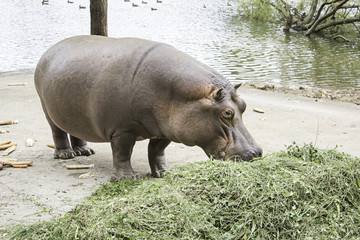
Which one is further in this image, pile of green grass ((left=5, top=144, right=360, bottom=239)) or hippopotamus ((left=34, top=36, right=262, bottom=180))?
hippopotamus ((left=34, top=36, right=262, bottom=180))

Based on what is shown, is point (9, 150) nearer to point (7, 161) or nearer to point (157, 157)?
point (7, 161)

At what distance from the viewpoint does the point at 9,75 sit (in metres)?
10.7

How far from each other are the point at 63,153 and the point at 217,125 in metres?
2.13

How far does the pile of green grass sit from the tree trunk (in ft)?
15.4

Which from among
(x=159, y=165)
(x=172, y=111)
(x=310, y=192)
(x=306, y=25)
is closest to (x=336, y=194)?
(x=310, y=192)

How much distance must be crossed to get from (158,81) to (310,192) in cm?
172

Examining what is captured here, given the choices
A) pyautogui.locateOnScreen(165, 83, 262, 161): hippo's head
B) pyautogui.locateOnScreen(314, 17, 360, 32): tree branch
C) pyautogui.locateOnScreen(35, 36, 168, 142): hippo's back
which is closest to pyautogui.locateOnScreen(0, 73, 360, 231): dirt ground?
pyautogui.locateOnScreen(35, 36, 168, 142): hippo's back

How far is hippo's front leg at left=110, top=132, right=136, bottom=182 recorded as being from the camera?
4.59m

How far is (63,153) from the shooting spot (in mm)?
5516

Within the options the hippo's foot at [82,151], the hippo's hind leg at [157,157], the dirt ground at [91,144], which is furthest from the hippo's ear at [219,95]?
the hippo's foot at [82,151]

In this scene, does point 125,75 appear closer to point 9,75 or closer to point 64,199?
point 64,199

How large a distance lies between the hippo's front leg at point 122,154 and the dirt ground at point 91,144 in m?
0.23

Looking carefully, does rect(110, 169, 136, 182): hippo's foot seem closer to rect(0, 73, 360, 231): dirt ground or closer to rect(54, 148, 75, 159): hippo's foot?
rect(0, 73, 360, 231): dirt ground

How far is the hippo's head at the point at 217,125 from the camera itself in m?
4.12
